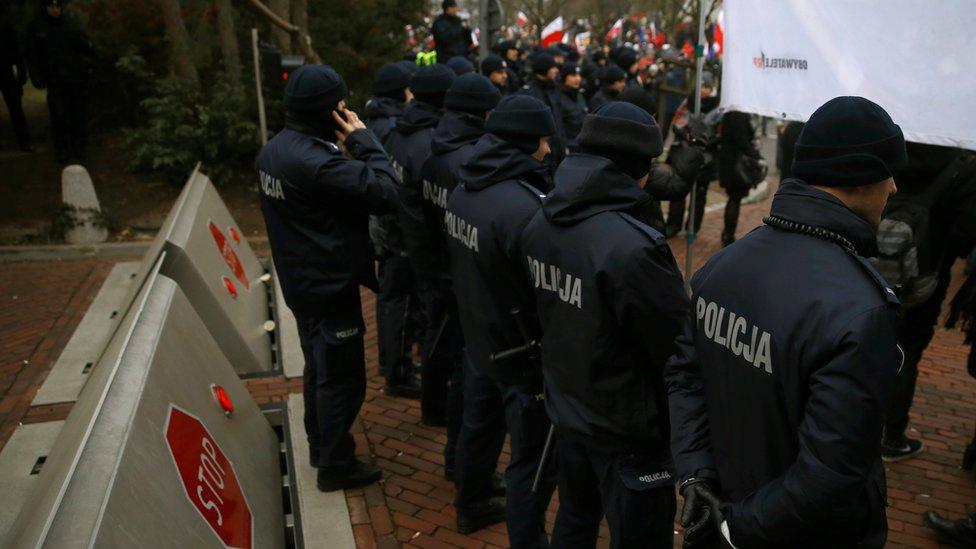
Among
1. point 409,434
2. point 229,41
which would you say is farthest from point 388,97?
point 229,41

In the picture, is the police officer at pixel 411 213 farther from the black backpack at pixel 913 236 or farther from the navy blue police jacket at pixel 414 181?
the black backpack at pixel 913 236

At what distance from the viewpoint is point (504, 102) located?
3.63m

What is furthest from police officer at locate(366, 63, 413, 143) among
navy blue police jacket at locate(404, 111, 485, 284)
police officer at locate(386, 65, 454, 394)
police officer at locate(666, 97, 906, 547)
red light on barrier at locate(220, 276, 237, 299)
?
police officer at locate(666, 97, 906, 547)

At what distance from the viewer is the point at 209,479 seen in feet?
10.4

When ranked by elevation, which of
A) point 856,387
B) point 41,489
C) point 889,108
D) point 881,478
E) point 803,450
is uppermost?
point 889,108

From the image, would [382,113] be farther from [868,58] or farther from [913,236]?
[913,236]

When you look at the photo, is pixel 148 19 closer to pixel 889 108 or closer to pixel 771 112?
pixel 771 112

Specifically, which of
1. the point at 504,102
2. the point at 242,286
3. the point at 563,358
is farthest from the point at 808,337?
the point at 242,286

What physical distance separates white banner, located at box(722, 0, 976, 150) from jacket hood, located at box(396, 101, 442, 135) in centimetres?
193

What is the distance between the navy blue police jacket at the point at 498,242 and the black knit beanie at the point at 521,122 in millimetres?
40

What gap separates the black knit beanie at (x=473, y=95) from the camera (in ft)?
14.6

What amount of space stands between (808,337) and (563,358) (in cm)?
111

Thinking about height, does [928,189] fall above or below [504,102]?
below

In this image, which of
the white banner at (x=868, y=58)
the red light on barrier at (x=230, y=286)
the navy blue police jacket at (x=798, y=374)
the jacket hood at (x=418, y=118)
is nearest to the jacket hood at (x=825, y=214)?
the navy blue police jacket at (x=798, y=374)
